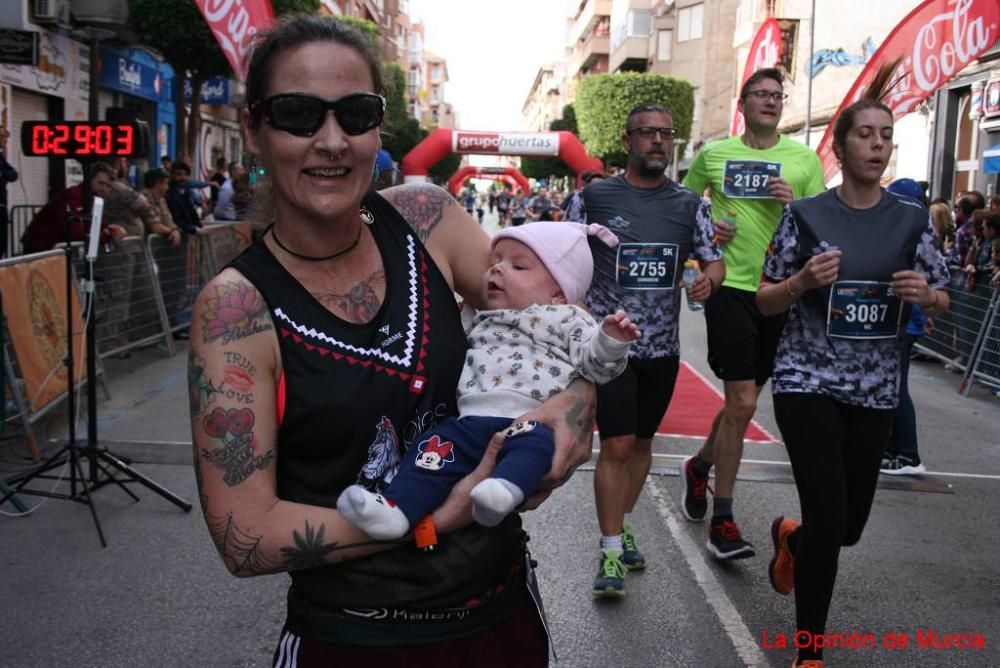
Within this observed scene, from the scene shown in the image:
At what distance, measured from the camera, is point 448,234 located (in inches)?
88.7

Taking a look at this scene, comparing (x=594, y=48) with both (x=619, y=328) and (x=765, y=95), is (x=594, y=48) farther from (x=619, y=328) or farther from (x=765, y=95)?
(x=619, y=328)

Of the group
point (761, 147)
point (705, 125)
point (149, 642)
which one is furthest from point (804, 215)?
point (705, 125)

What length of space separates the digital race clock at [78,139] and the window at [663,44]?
5722cm

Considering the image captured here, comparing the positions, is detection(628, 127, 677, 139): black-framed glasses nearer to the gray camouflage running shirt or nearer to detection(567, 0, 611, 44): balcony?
the gray camouflage running shirt

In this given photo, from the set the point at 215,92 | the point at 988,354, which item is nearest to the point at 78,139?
the point at 988,354

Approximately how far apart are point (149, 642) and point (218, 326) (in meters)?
2.81

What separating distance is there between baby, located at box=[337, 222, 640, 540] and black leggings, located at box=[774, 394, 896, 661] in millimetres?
1769

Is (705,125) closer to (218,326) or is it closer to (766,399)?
(766,399)

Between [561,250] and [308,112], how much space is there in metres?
0.76

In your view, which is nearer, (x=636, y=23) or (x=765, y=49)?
(x=765, y=49)

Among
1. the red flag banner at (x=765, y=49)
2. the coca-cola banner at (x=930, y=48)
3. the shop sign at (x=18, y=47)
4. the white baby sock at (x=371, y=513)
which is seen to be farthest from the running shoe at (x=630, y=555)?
the shop sign at (x=18, y=47)

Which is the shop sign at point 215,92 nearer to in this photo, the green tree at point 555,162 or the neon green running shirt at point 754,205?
the neon green running shirt at point 754,205

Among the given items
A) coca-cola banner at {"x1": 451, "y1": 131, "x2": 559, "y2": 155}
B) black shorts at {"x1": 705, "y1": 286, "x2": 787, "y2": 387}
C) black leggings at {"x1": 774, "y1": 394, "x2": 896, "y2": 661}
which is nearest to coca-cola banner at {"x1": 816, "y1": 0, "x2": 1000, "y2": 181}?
black shorts at {"x1": 705, "y1": 286, "x2": 787, "y2": 387}

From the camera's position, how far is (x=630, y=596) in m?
4.70
